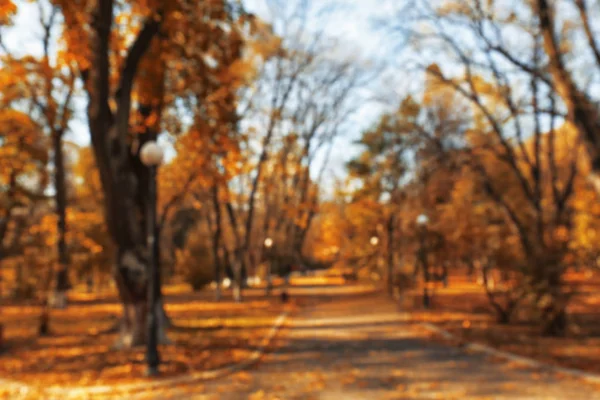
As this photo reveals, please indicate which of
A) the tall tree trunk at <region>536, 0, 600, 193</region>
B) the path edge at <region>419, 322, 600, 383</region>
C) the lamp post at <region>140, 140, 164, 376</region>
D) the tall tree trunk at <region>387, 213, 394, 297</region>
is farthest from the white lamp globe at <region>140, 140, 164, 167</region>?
the tall tree trunk at <region>387, 213, 394, 297</region>

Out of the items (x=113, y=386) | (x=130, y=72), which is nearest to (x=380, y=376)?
(x=113, y=386)

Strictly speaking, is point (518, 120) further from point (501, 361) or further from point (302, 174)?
point (302, 174)

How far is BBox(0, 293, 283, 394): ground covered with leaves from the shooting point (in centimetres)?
950

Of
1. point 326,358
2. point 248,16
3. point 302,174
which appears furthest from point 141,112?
point 302,174

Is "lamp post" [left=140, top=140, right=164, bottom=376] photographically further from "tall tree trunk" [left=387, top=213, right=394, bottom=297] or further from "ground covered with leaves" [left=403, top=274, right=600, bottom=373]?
"tall tree trunk" [left=387, top=213, right=394, bottom=297]

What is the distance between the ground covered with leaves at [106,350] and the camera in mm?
9500

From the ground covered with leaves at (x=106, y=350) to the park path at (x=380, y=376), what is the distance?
43.3 inches

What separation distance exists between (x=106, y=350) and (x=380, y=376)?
6304mm

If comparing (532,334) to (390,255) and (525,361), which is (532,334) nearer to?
(525,361)

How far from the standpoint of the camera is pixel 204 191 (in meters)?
28.6

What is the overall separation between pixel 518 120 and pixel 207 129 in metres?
9.25

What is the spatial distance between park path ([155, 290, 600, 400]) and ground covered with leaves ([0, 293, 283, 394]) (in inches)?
43.3

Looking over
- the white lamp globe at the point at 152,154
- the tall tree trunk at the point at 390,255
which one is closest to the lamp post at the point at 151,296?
the white lamp globe at the point at 152,154

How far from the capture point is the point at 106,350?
38.9ft
